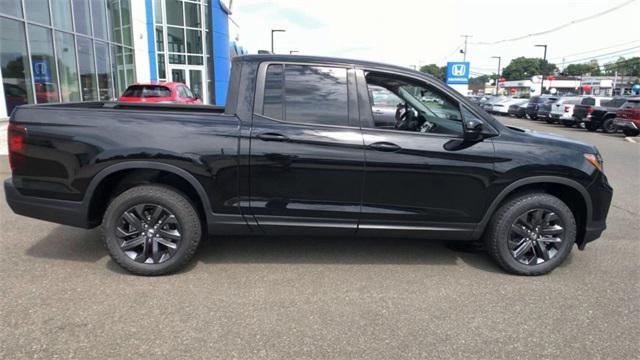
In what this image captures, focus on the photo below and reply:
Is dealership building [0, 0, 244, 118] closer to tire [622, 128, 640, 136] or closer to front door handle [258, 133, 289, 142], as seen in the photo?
front door handle [258, 133, 289, 142]

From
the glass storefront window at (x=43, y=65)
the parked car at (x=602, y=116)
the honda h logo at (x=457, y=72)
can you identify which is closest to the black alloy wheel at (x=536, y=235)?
the glass storefront window at (x=43, y=65)

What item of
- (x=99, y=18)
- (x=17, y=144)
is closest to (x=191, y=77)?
(x=99, y=18)

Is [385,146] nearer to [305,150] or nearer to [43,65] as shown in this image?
[305,150]

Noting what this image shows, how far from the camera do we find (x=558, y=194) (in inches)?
163

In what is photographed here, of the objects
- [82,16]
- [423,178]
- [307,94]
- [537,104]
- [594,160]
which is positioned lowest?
[537,104]

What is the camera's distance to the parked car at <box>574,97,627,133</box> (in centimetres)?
1975

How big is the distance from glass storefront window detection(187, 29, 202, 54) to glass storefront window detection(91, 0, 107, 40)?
5939mm

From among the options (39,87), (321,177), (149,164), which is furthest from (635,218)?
(39,87)

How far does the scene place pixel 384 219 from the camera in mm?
3791

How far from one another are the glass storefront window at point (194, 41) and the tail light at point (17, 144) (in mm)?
23169

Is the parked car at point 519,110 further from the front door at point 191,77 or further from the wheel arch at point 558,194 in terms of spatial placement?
the wheel arch at point 558,194

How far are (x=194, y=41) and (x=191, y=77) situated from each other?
2077 mm

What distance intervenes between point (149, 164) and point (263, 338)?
1.69m

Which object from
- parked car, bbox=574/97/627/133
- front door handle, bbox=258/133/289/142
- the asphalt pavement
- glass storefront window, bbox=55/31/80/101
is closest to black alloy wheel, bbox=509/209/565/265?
the asphalt pavement
